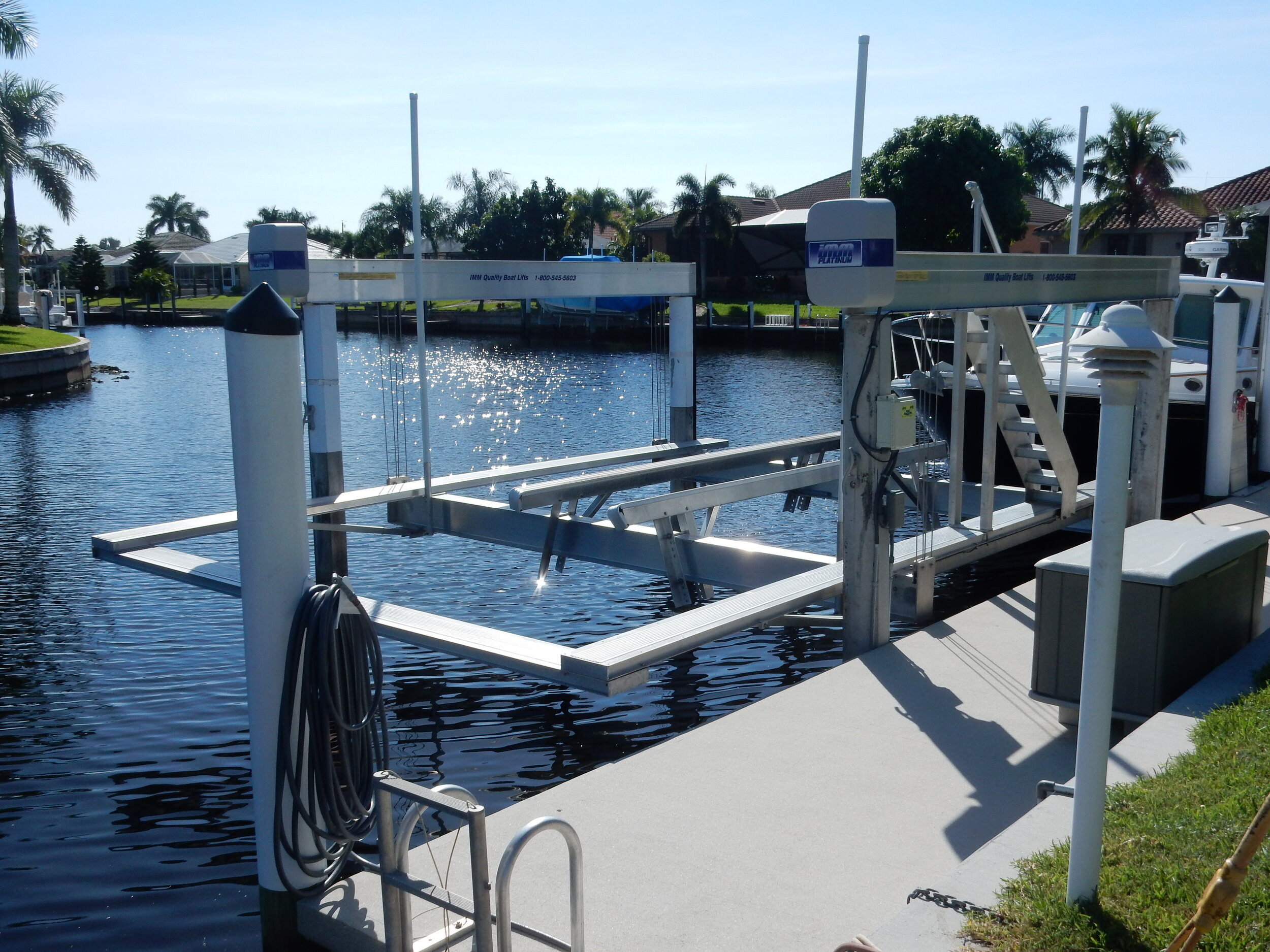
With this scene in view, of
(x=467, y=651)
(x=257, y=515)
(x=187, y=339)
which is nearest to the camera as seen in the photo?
(x=257, y=515)

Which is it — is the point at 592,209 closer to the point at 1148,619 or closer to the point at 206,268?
the point at 206,268

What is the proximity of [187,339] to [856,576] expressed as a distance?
65.3 meters

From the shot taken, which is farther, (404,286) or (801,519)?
(801,519)

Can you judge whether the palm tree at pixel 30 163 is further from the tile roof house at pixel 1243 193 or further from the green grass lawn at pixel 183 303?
the tile roof house at pixel 1243 193

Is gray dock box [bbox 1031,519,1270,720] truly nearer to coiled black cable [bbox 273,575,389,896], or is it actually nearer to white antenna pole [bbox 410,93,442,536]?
coiled black cable [bbox 273,575,389,896]

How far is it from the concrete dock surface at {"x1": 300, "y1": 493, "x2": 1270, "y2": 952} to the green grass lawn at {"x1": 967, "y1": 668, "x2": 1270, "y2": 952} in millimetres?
222

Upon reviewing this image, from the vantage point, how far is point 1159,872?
3.74 metres

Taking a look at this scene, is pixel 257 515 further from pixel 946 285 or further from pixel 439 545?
pixel 439 545

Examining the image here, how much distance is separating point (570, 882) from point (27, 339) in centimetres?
4350

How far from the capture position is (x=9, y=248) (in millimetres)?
50125

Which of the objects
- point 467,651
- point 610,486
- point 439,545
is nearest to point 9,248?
point 439,545

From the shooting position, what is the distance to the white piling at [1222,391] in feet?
40.6

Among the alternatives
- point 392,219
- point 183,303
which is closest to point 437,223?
point 392,219

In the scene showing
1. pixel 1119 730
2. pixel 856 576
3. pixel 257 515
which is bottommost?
pixel 1119 730
